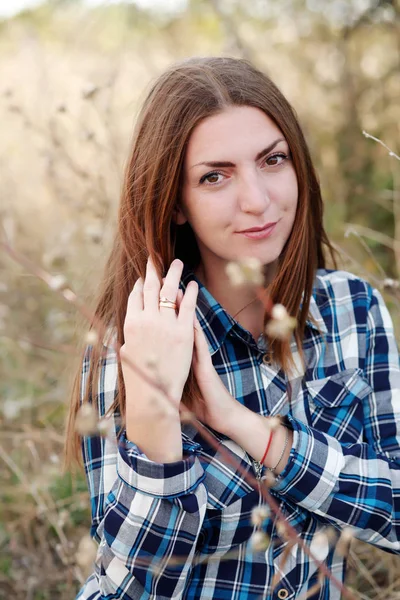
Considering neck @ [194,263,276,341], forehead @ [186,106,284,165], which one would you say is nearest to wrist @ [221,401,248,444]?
neck @ [194,263,276,341]

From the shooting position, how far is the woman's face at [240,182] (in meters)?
1.45

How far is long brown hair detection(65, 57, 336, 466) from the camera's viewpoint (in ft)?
4.91

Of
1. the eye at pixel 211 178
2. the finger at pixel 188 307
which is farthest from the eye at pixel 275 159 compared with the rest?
the finger at pixel 188 307

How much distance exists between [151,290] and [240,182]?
0.32 m

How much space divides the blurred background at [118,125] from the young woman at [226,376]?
992mm

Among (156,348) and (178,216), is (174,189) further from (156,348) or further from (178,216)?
(156,348)

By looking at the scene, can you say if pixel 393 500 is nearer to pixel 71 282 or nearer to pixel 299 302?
pixel 299 302

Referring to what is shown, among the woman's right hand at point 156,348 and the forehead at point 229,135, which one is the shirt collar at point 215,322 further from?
the forehead at point 229,135

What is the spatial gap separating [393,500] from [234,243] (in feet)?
2.31

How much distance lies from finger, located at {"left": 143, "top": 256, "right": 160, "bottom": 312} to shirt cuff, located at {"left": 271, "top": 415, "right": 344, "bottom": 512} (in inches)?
15.7

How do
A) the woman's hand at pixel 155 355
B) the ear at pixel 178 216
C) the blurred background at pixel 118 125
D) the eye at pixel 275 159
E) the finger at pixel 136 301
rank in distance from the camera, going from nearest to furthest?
the woman's hand at pixel 155 355
the finger at pixel 136 301
the eye at pixel 275 159
the ear at pixel 178 216
the blurred background at pixel 118 125

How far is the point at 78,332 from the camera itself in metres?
2.02

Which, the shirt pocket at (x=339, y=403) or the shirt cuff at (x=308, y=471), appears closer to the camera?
the shirt cuff at (x=308, y=471)

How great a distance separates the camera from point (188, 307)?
140cm
